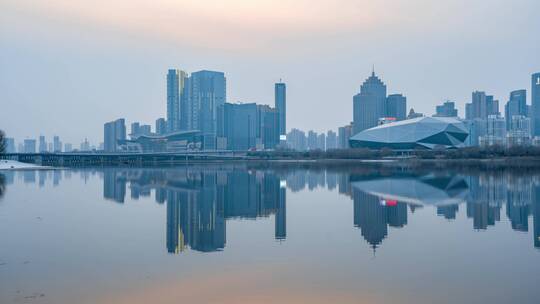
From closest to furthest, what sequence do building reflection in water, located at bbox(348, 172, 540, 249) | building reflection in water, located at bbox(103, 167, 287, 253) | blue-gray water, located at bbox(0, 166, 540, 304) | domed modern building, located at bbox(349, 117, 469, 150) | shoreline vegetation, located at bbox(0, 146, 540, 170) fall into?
blue-gray water, located at bbox(0, 166, 540, 304), building reflection in water, located at bbox(103, 167, 287, 253), building reflection in water, located at bbox(348, 172, 540, 249), shoreline vegetation, located at bbox(0, 146, 540, 170), domed modern building, located at bbox(349, 117, 469, 150)

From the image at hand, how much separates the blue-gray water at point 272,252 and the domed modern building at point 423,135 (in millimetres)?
124883

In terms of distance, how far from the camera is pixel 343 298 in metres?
9.17

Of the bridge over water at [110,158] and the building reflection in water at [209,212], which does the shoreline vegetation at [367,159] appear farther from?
the building reflection in water at [209,212]

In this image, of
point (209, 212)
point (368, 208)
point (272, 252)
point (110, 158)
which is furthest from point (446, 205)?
point (110, 158)

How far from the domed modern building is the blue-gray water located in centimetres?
12488

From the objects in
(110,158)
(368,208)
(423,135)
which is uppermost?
(423,135)

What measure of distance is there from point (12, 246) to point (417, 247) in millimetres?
11837

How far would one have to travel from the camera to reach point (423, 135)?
145 meters

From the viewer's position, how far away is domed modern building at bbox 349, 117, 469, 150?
471 feet

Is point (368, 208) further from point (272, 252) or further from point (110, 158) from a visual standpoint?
point (110, 158)

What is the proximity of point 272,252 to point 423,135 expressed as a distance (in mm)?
140082

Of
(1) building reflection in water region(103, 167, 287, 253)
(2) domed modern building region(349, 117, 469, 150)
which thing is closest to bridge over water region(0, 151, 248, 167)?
(2) domed modern building region(349, 117, 469, 150)

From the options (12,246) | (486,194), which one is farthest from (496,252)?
(486,194)

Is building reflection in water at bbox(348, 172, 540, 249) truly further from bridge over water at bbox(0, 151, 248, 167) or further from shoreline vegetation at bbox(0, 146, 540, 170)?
bridge over water at bbox(0, 151, 248, 167)
